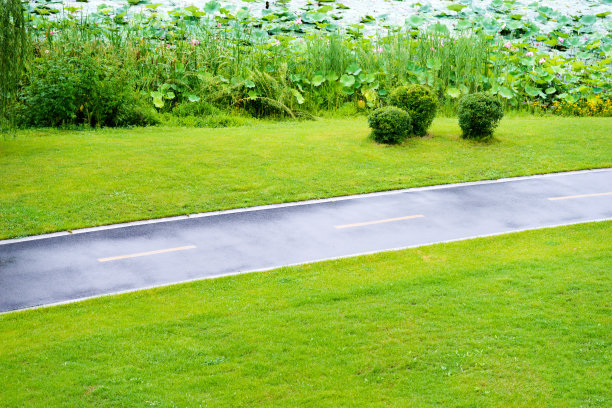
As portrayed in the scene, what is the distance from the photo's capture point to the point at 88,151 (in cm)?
1803

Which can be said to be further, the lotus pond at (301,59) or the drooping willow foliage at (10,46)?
the lotus pond at (301,59)

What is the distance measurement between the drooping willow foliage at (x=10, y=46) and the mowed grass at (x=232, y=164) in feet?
6.77

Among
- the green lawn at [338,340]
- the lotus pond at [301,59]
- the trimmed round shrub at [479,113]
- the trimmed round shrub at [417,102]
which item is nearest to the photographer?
the green lawn at [338,340]

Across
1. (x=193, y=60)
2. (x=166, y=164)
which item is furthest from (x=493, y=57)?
(x=166, y=164)

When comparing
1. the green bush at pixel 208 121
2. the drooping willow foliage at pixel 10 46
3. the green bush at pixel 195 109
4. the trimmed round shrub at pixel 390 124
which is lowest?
the green bush at pixel 208 121

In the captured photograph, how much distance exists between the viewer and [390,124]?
63.3 ft

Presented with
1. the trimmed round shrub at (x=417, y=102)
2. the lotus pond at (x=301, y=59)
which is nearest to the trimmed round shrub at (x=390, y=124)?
the trimmed round shrub at (x=417, y=102)

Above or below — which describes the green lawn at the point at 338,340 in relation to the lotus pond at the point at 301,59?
below

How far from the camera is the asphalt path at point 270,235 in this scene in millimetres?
11141

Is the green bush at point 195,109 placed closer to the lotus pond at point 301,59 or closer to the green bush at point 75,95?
the lotus pond at point 301,59

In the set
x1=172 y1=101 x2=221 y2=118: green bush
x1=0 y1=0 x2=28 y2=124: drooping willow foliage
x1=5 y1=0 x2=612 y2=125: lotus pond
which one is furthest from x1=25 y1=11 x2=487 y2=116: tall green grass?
x1=0 y1=0 x2=28 y2=124: drooping willow foliage

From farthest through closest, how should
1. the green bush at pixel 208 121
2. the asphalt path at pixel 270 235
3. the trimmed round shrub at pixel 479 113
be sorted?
1. the green bush at pixel 208 121
2. the trimmed round shrub at pixel 479 113
3. the asphalt path at pixel 270 235

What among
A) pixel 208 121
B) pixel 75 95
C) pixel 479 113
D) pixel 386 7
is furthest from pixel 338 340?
pixel 386 7

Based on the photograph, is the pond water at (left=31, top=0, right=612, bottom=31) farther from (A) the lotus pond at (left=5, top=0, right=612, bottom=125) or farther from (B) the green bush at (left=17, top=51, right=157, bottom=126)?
(B) the green bush at (left=17, top=51, right=157, bottom=126)
